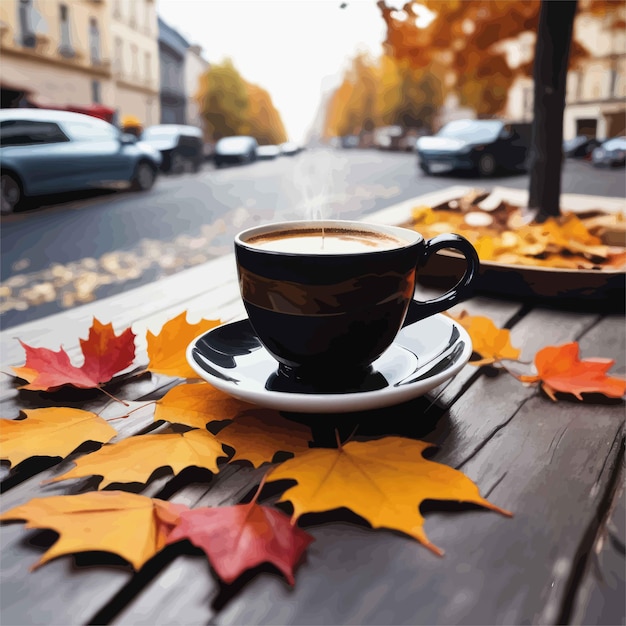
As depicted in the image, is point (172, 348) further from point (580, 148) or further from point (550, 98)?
point (580, 148)

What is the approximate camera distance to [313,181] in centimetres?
76

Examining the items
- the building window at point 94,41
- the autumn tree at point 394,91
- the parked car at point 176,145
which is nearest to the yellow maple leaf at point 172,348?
the parked car at point 176,145

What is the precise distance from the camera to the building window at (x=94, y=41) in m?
14.1

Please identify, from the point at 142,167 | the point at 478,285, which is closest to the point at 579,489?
the point at 478,285

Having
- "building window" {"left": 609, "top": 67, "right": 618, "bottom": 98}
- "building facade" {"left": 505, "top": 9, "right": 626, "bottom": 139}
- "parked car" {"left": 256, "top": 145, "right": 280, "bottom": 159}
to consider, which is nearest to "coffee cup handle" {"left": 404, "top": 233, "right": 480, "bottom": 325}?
"parked car" {"left": 256, "top": 145, "right": 280, "bottom": 159}

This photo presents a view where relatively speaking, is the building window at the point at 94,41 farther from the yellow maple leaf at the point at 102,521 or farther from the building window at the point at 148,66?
the yellow maple leaf at the point at 102,521

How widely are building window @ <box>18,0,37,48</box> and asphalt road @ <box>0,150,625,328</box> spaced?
414 centimetres

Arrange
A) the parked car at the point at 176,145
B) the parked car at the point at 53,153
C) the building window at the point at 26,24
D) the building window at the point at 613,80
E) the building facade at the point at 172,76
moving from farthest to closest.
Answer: the building window at the point at 613,80 → the building facade at the point at 172,76 → the building window at the point at 26,24 → the parked car at the point at 176,145 → the parked car at the point at 53,153

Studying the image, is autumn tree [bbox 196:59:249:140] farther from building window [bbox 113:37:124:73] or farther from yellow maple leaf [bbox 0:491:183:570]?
yellow maple leaf [bbox 0:491:183:570]

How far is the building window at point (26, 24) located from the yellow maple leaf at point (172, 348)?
12002mm

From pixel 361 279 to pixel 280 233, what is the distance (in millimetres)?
158

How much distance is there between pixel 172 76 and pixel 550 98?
22.6 m

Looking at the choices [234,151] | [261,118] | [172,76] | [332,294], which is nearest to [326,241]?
[332,294]

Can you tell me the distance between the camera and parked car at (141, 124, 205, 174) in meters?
10.5
